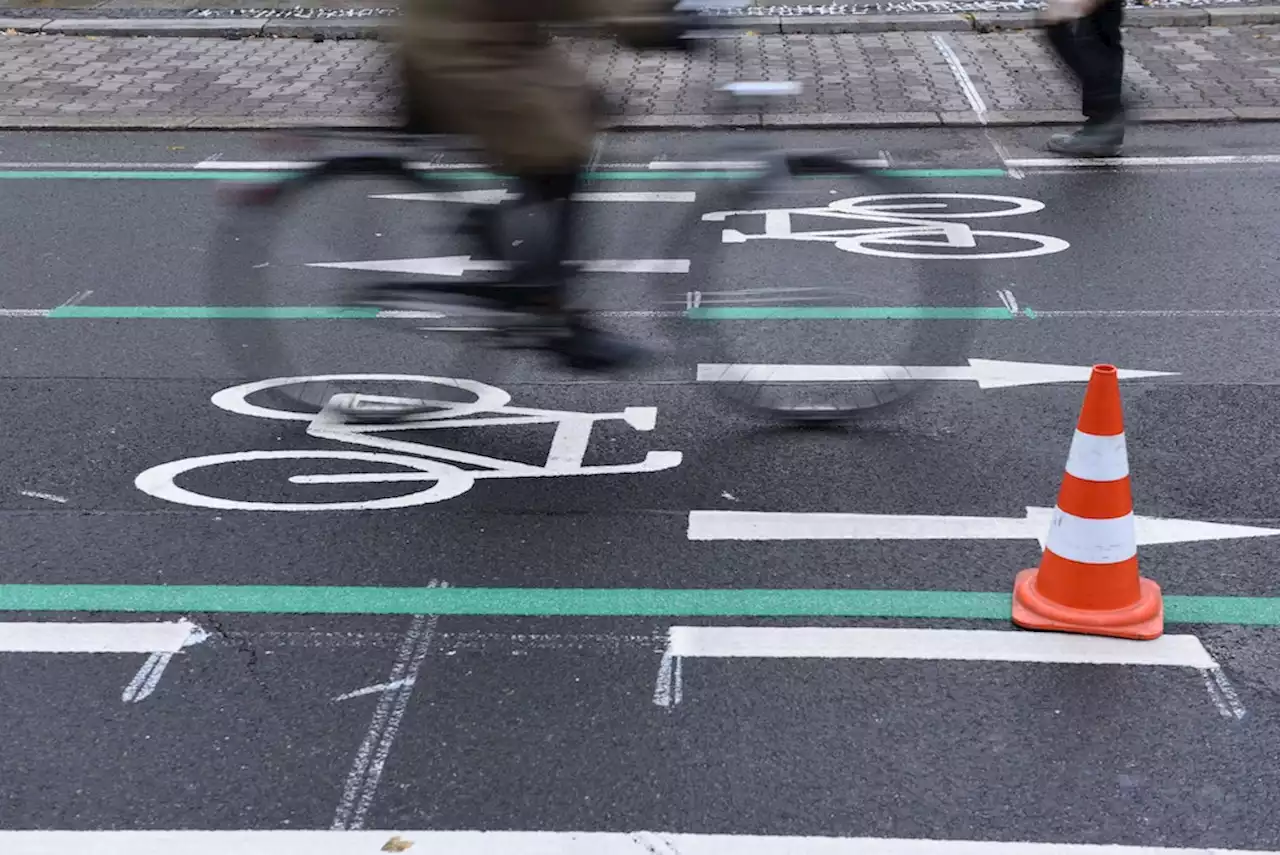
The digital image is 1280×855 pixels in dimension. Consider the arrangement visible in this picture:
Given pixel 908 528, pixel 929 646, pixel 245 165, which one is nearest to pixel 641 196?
pixel 245 165

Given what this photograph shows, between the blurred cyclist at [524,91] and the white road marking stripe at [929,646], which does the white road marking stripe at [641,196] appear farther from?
the white road marking stripe at [929,646]

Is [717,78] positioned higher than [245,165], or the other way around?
[717,78]

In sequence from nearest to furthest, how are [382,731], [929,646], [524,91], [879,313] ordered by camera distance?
[382,731]
[929,646]
[524,91]
[879,313]

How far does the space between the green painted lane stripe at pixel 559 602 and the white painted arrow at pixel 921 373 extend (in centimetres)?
156

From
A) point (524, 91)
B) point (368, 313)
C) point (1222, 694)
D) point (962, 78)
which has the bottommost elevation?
point (1222, 694)

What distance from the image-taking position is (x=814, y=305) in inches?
229

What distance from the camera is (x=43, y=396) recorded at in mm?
5785

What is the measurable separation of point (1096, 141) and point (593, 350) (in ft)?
16.5

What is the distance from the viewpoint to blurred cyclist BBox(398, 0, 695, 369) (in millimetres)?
4820

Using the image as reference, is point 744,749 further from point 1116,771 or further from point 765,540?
point 765,540

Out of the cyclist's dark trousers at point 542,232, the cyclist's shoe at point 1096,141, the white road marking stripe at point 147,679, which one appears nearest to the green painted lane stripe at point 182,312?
the cyclist's dark trousers at point 542,232

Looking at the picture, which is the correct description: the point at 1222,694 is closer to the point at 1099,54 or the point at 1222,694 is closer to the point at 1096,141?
the point at 1096,141

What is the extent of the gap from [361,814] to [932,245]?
16.2 feet

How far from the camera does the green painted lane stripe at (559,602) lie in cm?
414
